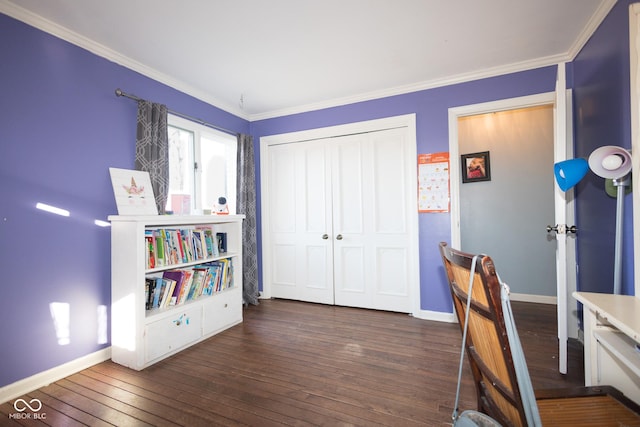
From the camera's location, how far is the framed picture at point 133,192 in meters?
2.34

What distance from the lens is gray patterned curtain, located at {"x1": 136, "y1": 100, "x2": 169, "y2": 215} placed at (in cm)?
257

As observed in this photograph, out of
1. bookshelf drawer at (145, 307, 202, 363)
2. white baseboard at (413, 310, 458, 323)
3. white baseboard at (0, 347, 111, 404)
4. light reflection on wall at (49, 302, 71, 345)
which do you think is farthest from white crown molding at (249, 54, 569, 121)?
white baseboard at (0, 347, 111, 404)

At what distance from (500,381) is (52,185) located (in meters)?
2.87

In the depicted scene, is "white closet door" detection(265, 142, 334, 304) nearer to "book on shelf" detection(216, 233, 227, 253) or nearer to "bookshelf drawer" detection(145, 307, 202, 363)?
"book on shelf" detection(216, 233, 227, 253)

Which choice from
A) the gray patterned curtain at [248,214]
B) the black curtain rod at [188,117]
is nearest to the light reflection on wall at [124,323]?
the gray patterned curtain at [248,214]

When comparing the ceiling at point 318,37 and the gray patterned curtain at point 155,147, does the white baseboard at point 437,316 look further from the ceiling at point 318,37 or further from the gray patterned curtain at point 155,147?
the gray patterned curtain at point 155,147

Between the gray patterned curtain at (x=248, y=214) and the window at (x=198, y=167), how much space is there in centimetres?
14

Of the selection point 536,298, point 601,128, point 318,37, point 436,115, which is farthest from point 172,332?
point 536,298

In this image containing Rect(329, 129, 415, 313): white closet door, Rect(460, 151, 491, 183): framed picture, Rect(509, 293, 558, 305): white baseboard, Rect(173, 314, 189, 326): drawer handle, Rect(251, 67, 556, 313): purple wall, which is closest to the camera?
Rect(173, 314, 189, 326): drawer handle

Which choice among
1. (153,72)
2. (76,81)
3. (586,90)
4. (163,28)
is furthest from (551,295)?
(76,81)

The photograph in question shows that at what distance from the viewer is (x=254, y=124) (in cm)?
406

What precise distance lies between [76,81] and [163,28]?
0.81 meters

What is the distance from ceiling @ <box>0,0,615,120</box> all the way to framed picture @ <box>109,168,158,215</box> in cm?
81

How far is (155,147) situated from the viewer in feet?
8.69
